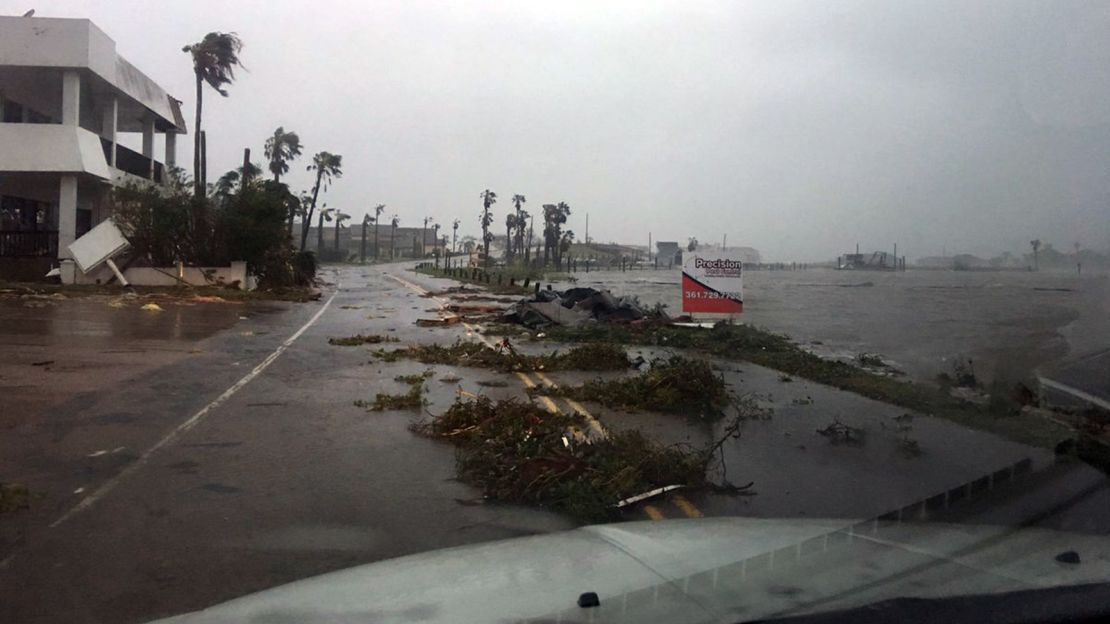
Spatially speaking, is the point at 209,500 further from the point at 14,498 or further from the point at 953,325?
the point at 953,325

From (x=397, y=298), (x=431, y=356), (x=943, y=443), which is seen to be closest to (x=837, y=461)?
(x=943, y=443)

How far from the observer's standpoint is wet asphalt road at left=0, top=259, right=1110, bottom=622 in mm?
5180

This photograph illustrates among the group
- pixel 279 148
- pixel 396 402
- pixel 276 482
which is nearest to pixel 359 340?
pixel 396 402

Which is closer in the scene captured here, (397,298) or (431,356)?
(431,356)

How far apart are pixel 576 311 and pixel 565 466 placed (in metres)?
17.1

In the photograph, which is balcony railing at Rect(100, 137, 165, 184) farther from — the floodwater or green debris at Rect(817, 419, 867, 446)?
green debris at Rect(817, 419, 867, 446)

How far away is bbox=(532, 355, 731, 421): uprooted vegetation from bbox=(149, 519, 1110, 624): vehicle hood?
223 inches

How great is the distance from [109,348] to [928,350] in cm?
1659

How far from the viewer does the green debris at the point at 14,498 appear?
631cm

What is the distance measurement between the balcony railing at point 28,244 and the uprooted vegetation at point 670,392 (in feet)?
111

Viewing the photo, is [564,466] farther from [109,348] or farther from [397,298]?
[397,298]

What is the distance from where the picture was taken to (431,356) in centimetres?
1617

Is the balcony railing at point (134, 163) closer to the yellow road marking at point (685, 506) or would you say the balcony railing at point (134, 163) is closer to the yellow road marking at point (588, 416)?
the yellow road marking at point (588, 416)

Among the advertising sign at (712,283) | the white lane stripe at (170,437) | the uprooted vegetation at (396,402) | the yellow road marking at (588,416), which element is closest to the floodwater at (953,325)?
the advertising sign at (712,283)
